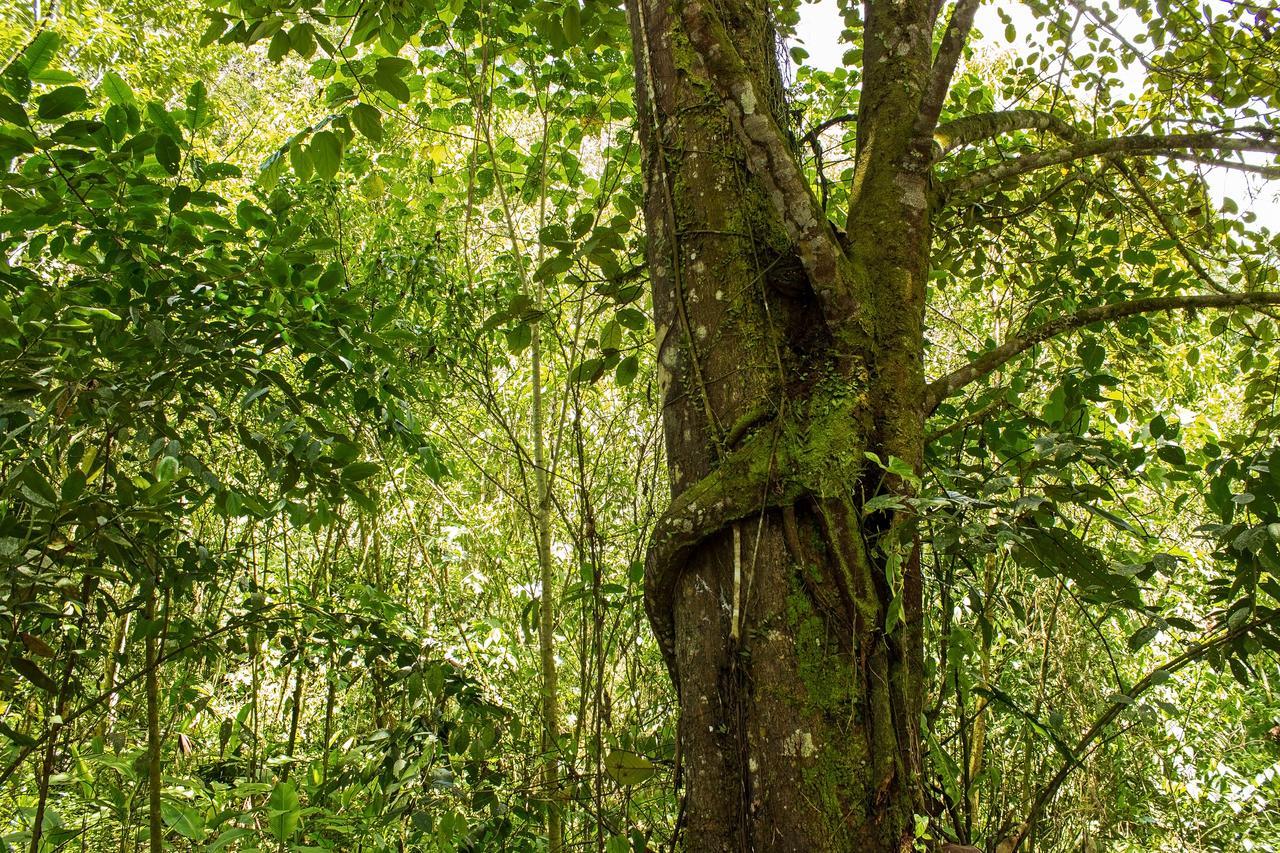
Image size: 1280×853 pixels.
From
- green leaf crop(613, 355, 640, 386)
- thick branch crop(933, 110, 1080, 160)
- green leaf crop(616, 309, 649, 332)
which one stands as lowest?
green leaf crop(613, 355, 640, 386)

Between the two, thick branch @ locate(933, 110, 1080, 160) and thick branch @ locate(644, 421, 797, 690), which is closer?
thick branch @ locate(644, 421, 797, 690)

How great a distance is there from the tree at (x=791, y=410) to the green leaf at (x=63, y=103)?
97 cm

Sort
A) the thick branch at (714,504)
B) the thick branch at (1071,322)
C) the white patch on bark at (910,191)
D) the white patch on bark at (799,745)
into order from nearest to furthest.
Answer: the white patch on bark at (799,745) → the thick branch at (714,504) → the thick branch at (1071,322) → the white patch on bark at (910,191)

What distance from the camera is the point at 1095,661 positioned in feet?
12.2

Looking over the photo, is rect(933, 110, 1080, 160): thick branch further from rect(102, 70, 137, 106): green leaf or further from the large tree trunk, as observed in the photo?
rect(102, 70, 137, 106): green leaf

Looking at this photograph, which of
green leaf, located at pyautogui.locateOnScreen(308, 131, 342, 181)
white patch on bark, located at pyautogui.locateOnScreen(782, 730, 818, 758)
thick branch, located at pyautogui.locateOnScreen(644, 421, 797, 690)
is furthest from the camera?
green leaf, located at pyautogui.locateOnScreen(308, 131, 342, 181)

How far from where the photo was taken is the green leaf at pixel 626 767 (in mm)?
1568

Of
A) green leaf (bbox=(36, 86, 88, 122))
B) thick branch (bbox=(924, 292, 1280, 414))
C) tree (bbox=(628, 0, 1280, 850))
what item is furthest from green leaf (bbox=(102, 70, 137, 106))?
thick branch (bbox=(924, 292, 1280, 414))

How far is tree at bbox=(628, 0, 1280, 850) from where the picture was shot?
44.4 inches

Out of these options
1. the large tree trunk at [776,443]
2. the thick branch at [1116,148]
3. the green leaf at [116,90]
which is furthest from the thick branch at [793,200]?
the green leaf at [116,90]

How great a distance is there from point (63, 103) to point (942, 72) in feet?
5.12

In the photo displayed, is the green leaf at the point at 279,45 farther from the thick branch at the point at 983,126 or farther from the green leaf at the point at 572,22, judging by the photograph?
the thick branch at the point at 983,126

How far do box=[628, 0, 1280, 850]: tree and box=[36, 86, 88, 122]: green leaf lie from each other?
967 millimetres

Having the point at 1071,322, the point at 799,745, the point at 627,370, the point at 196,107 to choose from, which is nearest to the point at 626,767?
the point at 799,745
